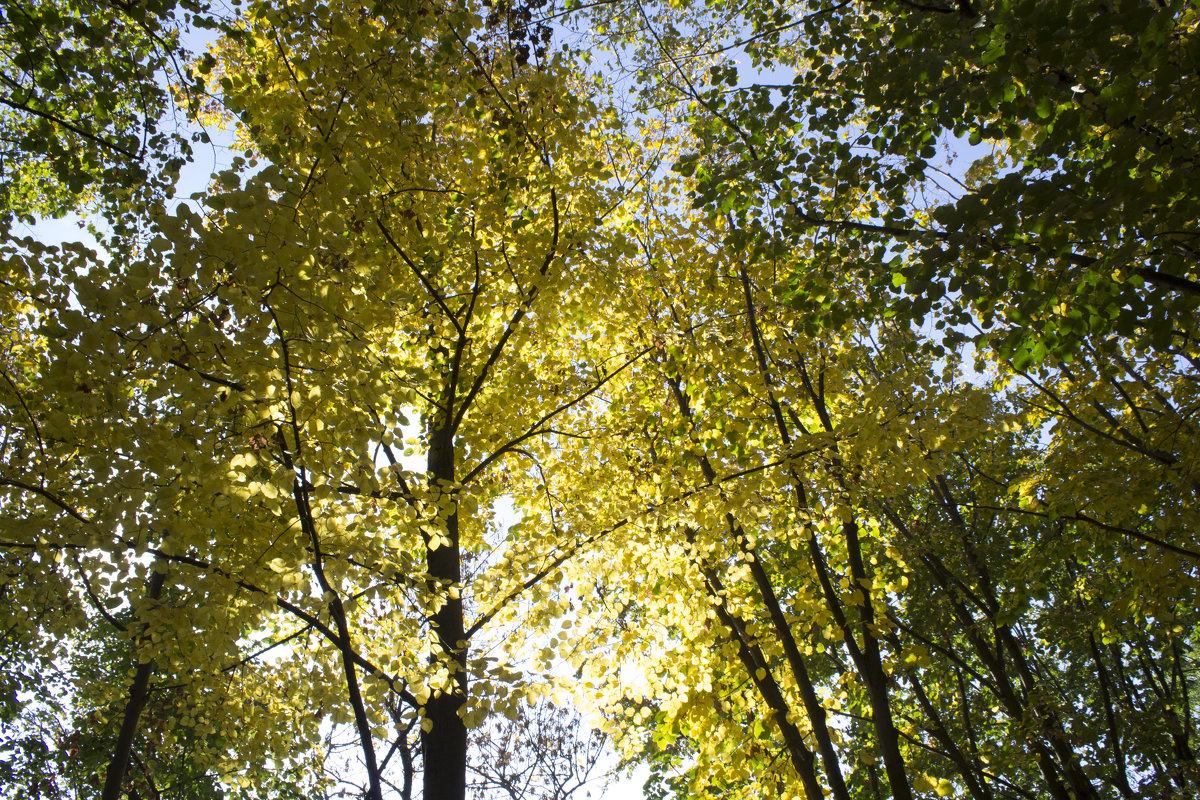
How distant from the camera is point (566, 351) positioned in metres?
7.07

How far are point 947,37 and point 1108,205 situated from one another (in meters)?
1.44

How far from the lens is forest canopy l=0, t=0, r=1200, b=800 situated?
2.73 meters

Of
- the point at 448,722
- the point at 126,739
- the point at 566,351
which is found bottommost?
the point at 448,722

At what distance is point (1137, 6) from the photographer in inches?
91.7

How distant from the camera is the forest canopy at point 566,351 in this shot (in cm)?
273

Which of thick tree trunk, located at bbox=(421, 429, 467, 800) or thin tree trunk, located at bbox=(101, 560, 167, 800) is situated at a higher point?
thin tree trunk, located at bbox=(101, 560, 167, 800)

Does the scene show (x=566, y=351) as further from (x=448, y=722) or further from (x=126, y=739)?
(x=126, y=739)

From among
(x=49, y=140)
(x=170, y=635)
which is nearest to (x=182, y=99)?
(x=49, y=140)

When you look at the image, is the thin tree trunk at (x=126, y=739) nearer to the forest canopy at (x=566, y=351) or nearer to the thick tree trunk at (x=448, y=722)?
the forest canopy at (x=566, y=351)

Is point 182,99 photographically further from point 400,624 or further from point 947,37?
point 947,37

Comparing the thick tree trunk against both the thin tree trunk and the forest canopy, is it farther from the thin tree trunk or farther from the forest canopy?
the thin tree trunk

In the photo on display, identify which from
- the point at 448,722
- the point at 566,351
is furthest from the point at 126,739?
the point at 566,351

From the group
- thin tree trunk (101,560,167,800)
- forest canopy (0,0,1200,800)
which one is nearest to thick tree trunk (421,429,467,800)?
forest canopy (0,0,1200,800)

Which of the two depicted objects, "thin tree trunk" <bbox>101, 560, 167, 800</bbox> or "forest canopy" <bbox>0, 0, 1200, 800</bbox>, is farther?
"thin tree trunk" <bbox>101, 560, 167, 800</bbox>
